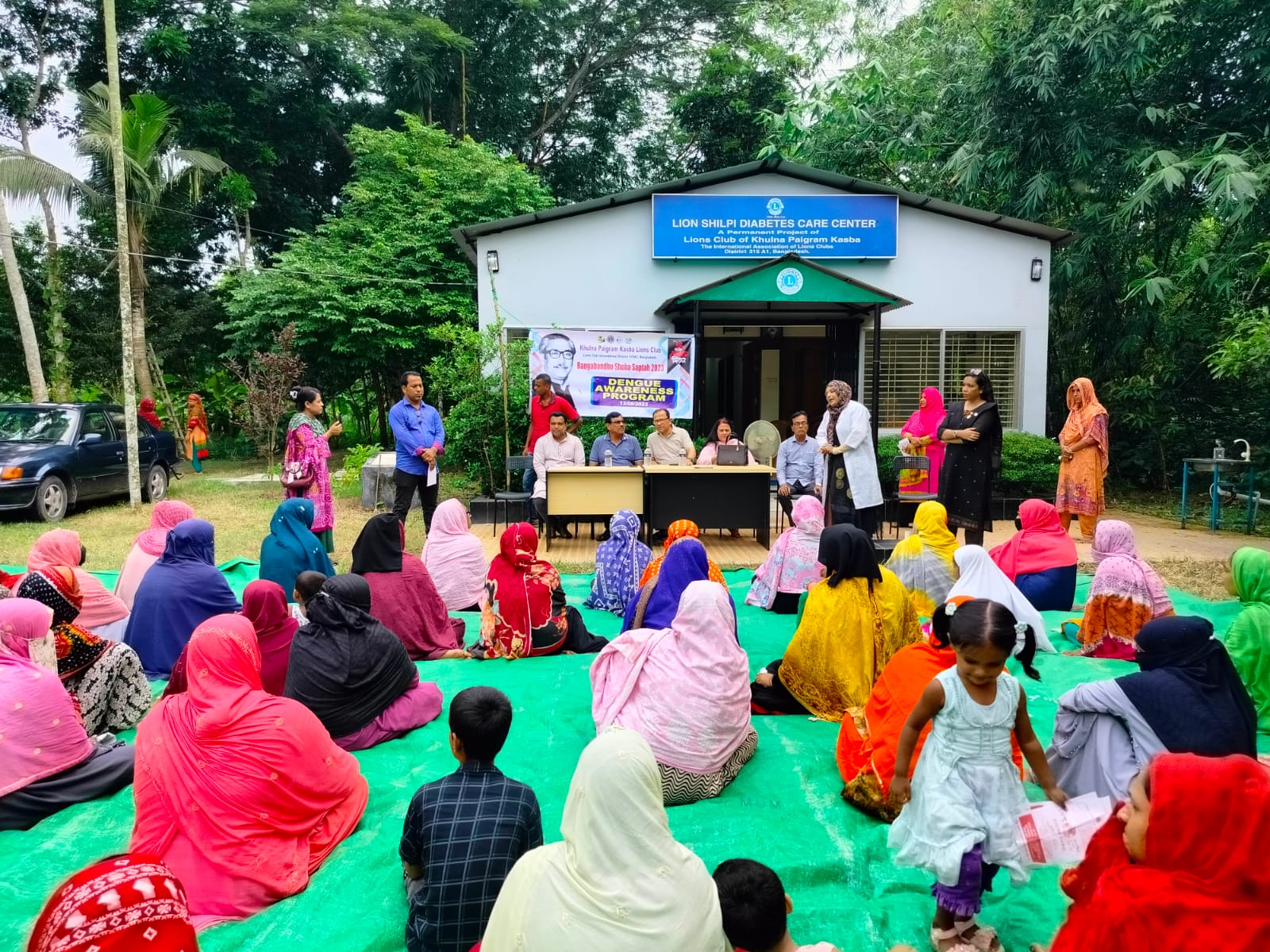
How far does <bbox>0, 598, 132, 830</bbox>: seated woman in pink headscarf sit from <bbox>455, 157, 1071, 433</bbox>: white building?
979cm

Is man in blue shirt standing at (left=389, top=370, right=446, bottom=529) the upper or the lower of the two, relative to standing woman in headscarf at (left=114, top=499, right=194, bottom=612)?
upper

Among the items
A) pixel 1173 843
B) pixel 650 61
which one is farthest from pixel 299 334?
pixel 1173 843

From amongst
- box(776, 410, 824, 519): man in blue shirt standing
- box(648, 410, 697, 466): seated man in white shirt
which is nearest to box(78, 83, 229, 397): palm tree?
box(648, 410, 697, 466): seated man in white shirt

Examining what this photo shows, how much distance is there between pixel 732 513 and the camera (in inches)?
377

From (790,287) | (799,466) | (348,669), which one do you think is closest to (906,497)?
(799,466)

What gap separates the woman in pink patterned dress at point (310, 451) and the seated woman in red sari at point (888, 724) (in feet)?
17.0

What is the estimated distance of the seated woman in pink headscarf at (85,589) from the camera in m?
5.01

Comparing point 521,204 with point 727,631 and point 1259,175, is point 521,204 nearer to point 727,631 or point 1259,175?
point 1259,175

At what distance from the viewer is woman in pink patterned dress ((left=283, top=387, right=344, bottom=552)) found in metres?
7.32

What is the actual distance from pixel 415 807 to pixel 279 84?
26494mm

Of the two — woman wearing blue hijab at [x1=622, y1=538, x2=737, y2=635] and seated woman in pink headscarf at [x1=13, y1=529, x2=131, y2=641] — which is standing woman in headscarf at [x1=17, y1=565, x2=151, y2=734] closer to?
seated woman in pink headscarf at [x1=13, y1=529, x2=131, y2=641]

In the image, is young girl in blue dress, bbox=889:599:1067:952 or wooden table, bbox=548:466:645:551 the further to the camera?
wooden table, bbox=548:466:645:551

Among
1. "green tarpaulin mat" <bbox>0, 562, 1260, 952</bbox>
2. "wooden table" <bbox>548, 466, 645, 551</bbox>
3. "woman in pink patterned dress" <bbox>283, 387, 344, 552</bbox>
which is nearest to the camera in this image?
"green tarpaulin mat" <bbox>0, 562, 1260, 952</bbox>

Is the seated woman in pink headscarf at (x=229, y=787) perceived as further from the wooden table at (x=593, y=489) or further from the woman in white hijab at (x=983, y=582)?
the wooden table at (x=593, y=489)
